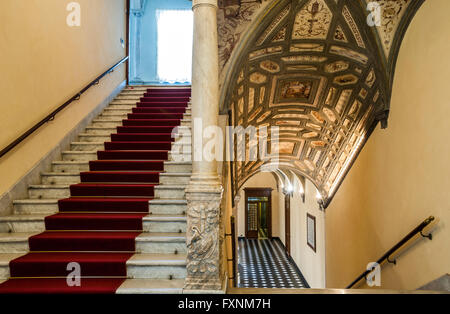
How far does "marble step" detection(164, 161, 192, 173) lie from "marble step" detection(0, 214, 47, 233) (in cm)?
160

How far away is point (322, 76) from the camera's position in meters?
6.46

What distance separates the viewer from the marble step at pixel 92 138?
4977 mm

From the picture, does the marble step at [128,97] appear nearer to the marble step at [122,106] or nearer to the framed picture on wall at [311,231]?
the marble step at [122,106]

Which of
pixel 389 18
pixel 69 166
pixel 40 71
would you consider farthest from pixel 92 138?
pixel 389 18

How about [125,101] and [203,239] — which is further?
[125,101]

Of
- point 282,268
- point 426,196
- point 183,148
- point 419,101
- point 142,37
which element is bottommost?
point 282,268

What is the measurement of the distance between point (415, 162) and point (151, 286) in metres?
3.62

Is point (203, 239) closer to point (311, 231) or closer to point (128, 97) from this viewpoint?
point (128, 97)

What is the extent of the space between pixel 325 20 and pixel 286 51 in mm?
892

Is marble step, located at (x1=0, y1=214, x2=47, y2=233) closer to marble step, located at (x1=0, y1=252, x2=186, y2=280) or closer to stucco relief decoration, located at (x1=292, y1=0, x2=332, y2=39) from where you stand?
marble step, located at (x1=0, y1=252, x2=186, y2=280)

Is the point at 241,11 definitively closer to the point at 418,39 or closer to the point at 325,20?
the point at 325,20

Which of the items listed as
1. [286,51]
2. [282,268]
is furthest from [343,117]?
[282,268]

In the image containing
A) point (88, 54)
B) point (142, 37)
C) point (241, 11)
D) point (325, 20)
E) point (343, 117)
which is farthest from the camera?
point (142, 37)

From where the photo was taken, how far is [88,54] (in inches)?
211
